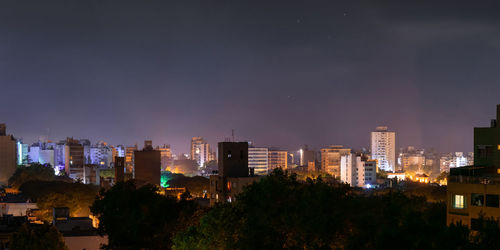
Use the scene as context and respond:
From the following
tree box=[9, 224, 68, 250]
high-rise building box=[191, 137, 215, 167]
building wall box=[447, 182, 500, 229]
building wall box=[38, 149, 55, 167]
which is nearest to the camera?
building wall box=[447, 182, 500, 229]

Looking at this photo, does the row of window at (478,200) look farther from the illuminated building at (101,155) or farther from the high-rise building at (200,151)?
the high-rise building at (200,151)

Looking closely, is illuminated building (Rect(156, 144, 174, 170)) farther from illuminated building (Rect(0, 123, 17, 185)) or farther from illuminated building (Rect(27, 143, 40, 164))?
illuminated building (Rect(0, 123, 17, 185))

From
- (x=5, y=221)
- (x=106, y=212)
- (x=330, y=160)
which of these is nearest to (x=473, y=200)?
(x=106, y=212)

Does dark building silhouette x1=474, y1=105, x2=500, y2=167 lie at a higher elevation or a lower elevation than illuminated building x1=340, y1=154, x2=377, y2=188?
higher

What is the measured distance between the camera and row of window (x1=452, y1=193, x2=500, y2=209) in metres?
17.0

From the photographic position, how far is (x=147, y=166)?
57281 millimetres

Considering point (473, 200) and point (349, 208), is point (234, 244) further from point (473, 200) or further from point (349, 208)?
point (473, 200)

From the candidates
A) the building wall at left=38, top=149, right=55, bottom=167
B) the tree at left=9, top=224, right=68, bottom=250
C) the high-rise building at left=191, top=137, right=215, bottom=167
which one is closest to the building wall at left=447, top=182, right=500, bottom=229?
the tree at left=9, top=224, right=68, bottom=250

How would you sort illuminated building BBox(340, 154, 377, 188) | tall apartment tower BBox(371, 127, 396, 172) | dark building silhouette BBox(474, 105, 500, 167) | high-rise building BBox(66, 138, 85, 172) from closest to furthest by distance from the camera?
1. dark building silhouette BBox(474, 105, 500, 167)
2. illuminated building BBox(340, 154, 377, 188)
3. high-rise building BBox(66, 138, 85, 172)
4. tall apartment tower BBox(371, 127, 396, 172)

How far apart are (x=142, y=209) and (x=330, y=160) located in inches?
3992

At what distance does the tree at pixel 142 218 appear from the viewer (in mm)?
20469

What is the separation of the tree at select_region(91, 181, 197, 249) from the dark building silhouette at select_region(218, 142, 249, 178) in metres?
11.6

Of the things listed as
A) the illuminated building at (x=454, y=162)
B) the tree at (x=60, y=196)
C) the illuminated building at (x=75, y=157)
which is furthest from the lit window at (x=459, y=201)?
the illuminated building at (x=454, y=162)

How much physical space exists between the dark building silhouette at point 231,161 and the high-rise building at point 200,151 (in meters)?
137
